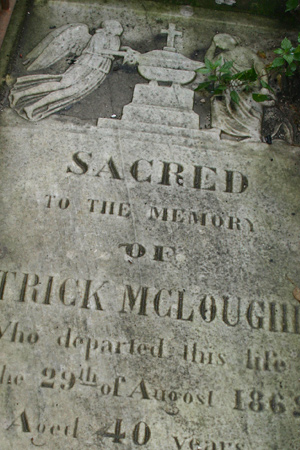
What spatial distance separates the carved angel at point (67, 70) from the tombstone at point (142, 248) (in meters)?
0.01

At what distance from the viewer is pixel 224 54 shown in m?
3.71

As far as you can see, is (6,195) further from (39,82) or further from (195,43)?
(195,43)

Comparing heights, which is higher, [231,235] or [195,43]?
[195,43]

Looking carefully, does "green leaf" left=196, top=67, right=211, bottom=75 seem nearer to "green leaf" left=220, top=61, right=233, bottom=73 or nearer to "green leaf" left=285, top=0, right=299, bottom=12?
"green leaf" left=220, top=61, right=233, bottom=73

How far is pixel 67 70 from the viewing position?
3613 mm

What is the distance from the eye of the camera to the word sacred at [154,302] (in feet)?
9.48

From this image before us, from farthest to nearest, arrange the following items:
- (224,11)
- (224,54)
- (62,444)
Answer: (224,11) < (224,54) < (62,444)

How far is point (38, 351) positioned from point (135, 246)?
81 centimetres

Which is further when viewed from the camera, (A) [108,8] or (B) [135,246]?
(A) [108,8]

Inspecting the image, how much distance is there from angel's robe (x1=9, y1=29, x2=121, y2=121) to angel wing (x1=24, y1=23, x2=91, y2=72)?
0.27 feet

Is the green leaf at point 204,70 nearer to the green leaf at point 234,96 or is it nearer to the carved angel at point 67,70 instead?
the green leaf at point 234,96

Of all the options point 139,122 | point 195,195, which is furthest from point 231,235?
point 139,122

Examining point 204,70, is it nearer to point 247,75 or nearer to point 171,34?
point 247,75

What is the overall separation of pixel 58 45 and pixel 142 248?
1683mm
